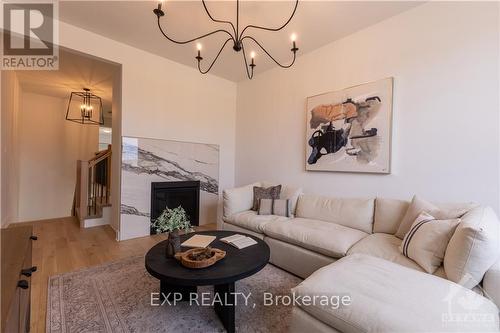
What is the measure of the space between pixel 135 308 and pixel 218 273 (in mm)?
858

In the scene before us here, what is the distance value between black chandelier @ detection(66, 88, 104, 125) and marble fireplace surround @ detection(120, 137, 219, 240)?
8.64 ft

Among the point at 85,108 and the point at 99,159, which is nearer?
the point at 99,159

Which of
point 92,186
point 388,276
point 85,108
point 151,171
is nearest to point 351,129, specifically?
point 388,276

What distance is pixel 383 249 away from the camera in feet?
6.34

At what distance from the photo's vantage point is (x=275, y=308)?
1.85 m

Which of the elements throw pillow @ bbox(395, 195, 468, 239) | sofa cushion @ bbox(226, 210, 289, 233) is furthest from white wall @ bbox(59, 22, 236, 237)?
throw pillow @ bbox(395, 195, 468, 239)

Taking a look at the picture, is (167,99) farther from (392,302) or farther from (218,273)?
(392,302)

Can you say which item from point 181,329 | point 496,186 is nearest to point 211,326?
point 181,329

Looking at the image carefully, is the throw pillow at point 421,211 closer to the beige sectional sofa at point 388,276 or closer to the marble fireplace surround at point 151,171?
the beige sectional sofa at point 388,276

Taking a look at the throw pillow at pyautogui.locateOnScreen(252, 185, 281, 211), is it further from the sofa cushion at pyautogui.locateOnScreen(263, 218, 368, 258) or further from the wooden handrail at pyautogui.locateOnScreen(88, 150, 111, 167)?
the wooden handrail at pyautogui.locateOnScreen(88, 150, 111, 167)

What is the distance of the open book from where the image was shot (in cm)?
197

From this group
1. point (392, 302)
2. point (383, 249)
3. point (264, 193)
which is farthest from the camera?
point (264, 193)

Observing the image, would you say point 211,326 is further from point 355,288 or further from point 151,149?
point 151,149

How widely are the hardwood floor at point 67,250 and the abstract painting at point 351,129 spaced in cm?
274
